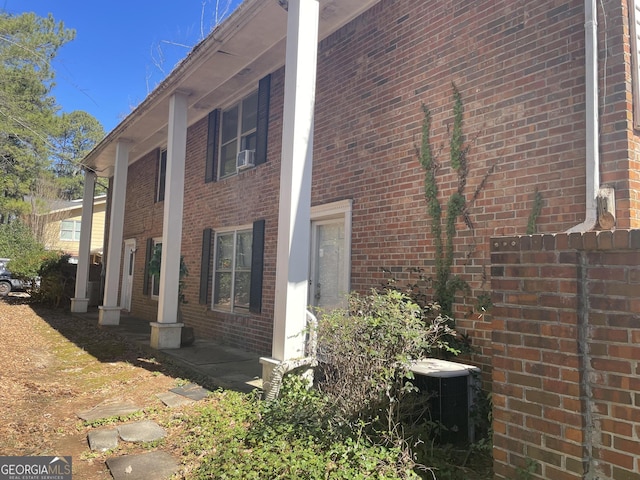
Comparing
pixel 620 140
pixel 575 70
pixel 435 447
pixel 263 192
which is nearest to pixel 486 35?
pixel 575 70

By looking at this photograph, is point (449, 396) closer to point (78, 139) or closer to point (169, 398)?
point (169, 398)

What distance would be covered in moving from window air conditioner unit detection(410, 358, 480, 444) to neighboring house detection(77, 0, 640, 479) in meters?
0.49

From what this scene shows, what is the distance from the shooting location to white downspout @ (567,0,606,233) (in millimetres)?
3459

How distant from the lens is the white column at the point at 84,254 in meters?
13.8

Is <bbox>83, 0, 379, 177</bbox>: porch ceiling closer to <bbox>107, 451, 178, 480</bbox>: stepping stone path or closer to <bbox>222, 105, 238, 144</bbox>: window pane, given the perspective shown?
<bbox>222, 105, 238, 144</bbox>: window pane

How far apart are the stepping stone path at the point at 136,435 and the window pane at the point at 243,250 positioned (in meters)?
3.14

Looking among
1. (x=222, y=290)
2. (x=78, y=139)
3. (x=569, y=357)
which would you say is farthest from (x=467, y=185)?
(x=78, y=139)

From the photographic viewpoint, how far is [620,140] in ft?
11.1

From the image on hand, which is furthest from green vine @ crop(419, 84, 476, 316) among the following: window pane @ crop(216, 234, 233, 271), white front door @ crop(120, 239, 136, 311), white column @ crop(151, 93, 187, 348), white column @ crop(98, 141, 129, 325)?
white front door @ crop(120, 239, 136, 311)

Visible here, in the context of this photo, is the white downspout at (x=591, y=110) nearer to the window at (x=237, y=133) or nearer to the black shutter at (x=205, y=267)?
the window at (x=237, y=133)

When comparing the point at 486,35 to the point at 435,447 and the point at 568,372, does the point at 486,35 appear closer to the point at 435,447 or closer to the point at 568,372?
the point at 568,372

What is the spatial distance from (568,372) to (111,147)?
485 inches

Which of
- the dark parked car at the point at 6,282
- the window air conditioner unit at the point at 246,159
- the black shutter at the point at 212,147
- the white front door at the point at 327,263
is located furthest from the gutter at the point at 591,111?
the dark parked car at the point at 6,282

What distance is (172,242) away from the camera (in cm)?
791
